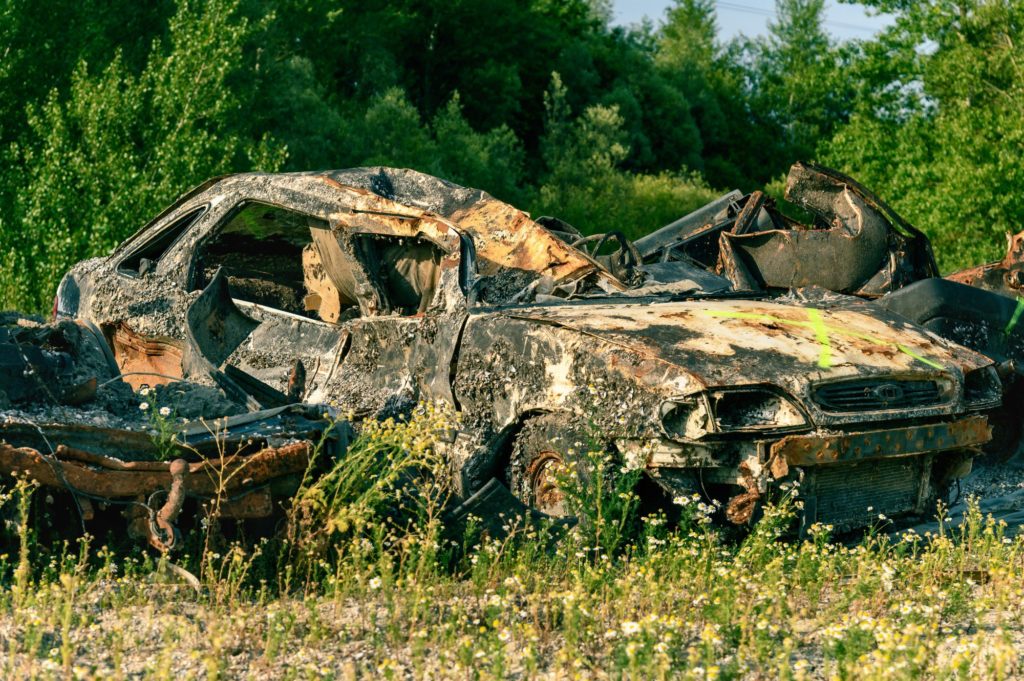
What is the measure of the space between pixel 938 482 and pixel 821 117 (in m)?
51.8

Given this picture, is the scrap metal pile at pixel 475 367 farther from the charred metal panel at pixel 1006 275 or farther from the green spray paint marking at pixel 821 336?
the charred metal panel at pixel 1006 275

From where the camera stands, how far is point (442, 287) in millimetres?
6367

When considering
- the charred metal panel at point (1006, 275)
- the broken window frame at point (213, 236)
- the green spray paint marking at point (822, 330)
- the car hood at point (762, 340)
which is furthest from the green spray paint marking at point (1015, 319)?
the broken window frame at point (213, 236)

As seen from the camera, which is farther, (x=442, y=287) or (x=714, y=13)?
(x=714, y=13)

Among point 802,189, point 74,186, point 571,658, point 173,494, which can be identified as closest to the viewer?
point 571,658

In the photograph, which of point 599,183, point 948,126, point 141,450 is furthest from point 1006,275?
point 599,183

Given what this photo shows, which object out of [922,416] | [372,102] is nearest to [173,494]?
[922,416]

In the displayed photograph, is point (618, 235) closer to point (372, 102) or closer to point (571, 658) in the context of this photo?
point (571, 658)

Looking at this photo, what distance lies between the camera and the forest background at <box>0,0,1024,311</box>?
57.4 ft

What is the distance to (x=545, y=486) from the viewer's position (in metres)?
5.80

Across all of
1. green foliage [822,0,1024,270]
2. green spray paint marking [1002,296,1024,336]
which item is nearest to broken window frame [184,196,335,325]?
green spray paint marking [1002,296,1024,336]

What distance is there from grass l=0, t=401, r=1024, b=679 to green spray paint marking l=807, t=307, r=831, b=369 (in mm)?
631

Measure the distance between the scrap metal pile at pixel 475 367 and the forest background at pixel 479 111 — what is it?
9.32m

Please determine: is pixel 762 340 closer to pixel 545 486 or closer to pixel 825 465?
pixel 825 465
